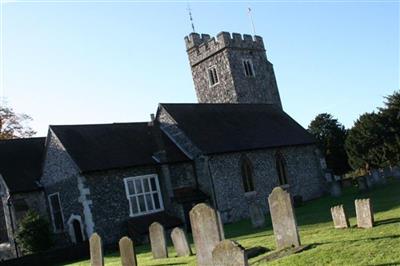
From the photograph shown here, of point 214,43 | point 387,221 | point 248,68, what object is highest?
point 214,43

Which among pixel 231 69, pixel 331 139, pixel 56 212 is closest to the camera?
pixel 56 212

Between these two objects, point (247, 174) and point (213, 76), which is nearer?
point (247, 174)

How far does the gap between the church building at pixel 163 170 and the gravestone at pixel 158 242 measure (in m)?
7.74

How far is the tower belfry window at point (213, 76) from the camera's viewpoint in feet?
135

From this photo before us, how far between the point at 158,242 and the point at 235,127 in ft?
55.2

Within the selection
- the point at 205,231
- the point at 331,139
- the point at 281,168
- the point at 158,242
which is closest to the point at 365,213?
the point at 205,231

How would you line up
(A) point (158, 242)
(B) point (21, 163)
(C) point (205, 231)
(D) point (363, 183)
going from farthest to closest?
1. (D) point (363, 183)
2. (B) point (21, 163)
3. (A) point (158, 242)
4. (C) point (205, 231)

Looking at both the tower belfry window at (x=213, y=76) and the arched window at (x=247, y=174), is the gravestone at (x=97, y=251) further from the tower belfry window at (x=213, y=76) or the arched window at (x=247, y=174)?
the tower belfry window at (x=213, y=76)

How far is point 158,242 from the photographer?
14.5 meters

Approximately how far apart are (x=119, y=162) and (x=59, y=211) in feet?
13.2

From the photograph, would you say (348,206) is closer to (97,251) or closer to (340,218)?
(340,218)

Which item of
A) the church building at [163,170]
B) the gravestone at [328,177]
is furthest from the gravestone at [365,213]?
the gravestone at [328,177]

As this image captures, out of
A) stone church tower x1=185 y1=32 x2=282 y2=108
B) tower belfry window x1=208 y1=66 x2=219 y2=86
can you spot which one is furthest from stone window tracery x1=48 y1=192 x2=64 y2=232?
tower belfry window x1=208 y1=66 x2=219 y2=86

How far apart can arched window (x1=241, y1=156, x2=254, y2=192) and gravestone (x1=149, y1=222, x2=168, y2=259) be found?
44.1 feet
